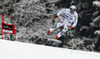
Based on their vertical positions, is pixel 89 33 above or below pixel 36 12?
below

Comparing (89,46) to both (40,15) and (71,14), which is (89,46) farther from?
(71,14)

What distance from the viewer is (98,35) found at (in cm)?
1450

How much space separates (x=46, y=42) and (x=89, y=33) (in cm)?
430

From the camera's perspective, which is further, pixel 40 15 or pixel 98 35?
pixel 40 15

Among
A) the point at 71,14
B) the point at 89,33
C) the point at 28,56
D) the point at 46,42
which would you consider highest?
the point at 71,14

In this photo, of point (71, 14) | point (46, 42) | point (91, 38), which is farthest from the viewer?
point (46, 42)

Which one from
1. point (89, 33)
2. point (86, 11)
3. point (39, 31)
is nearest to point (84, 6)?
point (86, 11)

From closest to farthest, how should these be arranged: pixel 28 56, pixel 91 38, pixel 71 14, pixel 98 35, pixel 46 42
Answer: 1. pixel 28 56
2. pixel 71 14
3. pixel 98 35
4. pixel 91 38
5. pixel 46 42

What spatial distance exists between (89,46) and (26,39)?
19.8 feet

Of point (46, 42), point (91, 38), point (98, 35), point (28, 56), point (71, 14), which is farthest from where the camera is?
point (46, 42)

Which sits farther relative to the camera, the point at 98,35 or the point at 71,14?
the point at 98,35

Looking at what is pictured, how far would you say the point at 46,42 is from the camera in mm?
17047

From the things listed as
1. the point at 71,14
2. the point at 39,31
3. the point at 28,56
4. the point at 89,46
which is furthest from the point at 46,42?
the point at 28,56

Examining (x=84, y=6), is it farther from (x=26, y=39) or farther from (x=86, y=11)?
(x=26, y=39)
